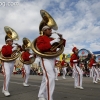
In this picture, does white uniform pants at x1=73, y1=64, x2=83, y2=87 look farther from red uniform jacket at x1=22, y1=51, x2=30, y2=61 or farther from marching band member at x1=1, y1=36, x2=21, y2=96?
marching band member at x1=1, y1=36, x2=21, y2=96

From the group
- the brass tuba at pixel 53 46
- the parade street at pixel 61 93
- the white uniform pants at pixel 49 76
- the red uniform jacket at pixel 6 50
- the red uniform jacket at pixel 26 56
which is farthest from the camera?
the red uniform jacket at pixel 26 56

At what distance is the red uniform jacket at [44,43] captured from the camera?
175 inches

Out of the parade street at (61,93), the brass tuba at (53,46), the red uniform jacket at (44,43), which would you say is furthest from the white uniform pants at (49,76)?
the parade street at (61,93)

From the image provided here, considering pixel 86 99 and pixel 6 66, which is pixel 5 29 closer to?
pixel 6 66

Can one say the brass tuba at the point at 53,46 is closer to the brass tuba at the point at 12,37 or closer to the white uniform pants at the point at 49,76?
the white uniform pants at the point at 49,76

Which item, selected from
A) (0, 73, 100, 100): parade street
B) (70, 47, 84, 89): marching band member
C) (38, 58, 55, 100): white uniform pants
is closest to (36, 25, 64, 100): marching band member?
(38, 58, 55, 100): white uniform pants

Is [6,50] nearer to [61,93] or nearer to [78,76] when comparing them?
[61,93]

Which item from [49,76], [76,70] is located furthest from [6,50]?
[76,70]

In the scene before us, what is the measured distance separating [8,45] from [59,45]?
262 centimetres

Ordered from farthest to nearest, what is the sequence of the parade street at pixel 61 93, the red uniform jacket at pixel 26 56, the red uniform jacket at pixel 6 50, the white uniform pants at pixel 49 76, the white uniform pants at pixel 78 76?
the red uniform jacket at pixel 26 56 < the white uniform pants at pixel 78 76 < the red uniform jacket at pixel 6 50 < the parade street at pixel 61 93 < the white uniform pants at pixel 49 76

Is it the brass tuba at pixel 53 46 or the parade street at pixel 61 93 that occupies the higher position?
the brass tuba at pixel 53 46

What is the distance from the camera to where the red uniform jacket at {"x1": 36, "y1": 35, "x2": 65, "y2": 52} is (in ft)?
14.6

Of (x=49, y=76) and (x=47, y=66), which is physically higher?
(x=47, y=66)

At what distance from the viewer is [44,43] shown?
4496mm
